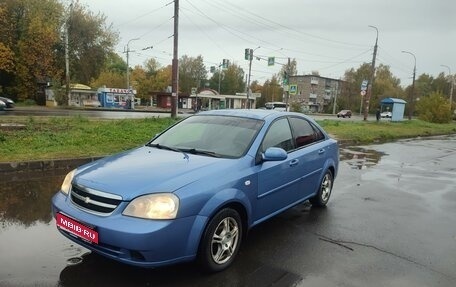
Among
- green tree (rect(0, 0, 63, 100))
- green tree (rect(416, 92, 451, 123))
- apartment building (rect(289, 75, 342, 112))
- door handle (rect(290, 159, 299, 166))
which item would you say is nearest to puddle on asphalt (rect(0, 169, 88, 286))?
door handle (rect(290, 159, 299, 166))

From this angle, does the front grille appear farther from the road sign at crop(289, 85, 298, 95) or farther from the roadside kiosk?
the roadside kiosk

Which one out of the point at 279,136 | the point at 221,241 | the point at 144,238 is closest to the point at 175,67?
the point at 279,136

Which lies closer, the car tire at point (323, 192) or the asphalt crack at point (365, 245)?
the asphalt crack at point (365, 245)

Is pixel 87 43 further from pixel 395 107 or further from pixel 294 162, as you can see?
pixel 294 162

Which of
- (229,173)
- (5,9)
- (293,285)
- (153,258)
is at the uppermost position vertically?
(5,9)

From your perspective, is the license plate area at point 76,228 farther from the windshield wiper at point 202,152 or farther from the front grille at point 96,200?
the windshield wiper at point 202,152

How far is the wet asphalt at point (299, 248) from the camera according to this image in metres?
3.72

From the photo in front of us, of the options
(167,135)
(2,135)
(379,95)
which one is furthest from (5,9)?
(379,95)

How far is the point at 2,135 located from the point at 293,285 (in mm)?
9079

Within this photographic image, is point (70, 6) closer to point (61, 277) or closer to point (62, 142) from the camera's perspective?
point (62, 142)

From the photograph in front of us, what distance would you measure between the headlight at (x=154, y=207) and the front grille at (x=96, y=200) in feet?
0.46

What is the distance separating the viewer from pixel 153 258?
330 cm

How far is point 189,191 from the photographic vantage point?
11.5ft

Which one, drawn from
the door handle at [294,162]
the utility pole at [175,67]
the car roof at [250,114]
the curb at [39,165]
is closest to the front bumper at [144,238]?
the door handle at [294,162]
